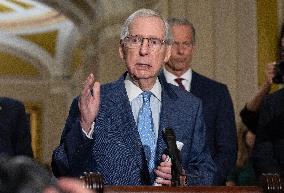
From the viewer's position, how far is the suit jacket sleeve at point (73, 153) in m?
1.93

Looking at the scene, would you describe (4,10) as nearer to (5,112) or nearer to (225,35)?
(225,35)

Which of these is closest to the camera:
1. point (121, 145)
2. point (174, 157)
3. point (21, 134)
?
point (174, 157)

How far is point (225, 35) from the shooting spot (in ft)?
18.4

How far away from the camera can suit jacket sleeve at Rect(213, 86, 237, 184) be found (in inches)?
111

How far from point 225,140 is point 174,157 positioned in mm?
1238

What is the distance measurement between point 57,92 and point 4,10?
250 cm

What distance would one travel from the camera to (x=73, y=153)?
1957mm

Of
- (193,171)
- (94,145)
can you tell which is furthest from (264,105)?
(94,145)

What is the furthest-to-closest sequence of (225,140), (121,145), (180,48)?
(180,48)
(225,140)
(121,145)

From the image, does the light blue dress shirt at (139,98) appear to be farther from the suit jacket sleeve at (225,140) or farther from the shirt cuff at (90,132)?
the suit jacket sleeve at (225,140)

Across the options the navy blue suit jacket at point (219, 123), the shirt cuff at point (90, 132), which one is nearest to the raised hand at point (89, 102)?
the shirt cuff at point (90, 132)

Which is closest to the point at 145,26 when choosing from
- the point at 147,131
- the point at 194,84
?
the point at 147,131

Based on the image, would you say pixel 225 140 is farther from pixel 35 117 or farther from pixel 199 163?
pixel 35 117

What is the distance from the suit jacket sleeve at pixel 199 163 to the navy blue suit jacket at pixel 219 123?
0.56 meters
